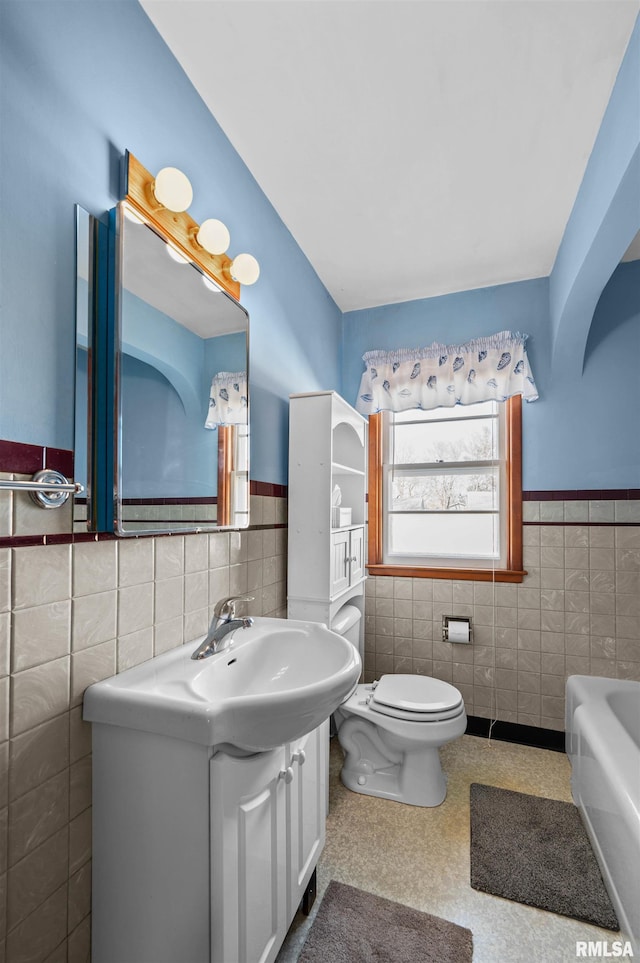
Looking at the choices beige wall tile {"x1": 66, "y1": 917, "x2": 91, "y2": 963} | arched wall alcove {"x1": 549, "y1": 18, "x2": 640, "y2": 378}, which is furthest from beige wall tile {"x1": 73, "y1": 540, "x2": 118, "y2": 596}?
arched wall alcove {"x1": 549, "y1": 18, "x2": 640, "y2": 378}

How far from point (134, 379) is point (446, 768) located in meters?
2.25

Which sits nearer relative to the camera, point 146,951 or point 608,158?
point 146,951

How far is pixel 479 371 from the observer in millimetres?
2580

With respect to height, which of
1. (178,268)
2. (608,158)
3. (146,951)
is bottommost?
(146,951)

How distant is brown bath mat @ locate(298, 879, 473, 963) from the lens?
128 centimetres

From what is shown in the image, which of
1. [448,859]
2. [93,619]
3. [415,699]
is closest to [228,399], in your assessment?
[93,619]

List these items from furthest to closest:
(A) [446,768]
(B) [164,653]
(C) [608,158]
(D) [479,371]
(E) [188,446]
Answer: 1. (D) [479,371]
2. (A) [446,768]
3. (C) [608,158]
4. (E) [188,446]
5. (B) [164,653]

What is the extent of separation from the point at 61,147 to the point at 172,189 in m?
0.28

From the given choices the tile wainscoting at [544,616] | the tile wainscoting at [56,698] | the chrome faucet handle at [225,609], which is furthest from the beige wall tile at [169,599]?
the tile wainscoting at [544,616]

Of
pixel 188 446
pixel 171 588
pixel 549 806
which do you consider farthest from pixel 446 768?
pixel 188 446

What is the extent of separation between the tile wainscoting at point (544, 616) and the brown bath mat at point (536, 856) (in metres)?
0.58

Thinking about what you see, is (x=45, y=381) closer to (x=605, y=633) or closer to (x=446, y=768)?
(x=446, y=768)

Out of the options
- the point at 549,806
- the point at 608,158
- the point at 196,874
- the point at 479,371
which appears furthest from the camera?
the point at 479,371

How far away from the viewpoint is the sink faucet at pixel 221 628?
1268mm
